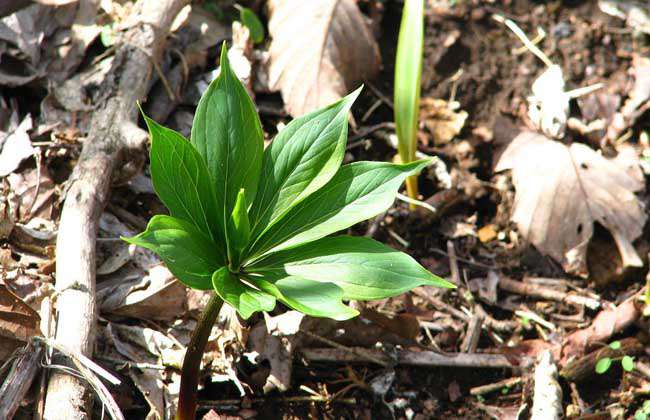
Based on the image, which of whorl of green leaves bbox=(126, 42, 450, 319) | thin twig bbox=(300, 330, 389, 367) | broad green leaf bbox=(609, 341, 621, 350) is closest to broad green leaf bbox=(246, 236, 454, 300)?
whorl of green leaves bbox=(126, 42, 450, 319)

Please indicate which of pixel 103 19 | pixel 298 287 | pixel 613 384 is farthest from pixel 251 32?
pixel 613 384

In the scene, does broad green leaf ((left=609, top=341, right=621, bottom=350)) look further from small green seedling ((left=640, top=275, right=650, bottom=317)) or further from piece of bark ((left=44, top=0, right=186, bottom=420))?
piece of bark ((left=44, top=0, right=186, bottom=420))

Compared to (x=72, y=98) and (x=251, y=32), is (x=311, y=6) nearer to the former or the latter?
(x=251, y=32)

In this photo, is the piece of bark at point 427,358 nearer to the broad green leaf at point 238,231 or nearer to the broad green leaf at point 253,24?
the broad green leaf at point 238,231

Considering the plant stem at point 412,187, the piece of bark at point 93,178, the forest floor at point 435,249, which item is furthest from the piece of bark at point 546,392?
the piece of bark at point 93,178

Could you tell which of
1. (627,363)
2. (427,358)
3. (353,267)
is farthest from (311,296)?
(627,363)
